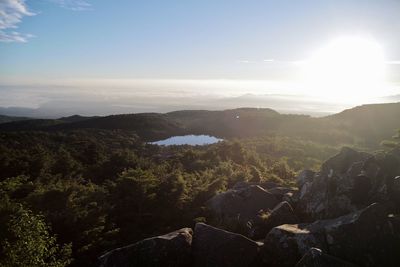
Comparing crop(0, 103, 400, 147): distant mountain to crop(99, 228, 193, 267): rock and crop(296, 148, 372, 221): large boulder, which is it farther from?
crop(99, 228, 193, 267): rock

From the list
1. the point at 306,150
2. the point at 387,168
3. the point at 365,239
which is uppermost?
the point at 387,168

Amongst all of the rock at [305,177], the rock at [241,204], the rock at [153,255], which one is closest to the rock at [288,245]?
A: the rock at [153,255]

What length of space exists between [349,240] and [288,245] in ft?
7.55

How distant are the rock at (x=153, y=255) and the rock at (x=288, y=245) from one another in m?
3.41

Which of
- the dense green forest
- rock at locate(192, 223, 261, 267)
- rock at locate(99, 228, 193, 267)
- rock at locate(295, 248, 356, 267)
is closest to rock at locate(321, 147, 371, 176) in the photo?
the dense green forest

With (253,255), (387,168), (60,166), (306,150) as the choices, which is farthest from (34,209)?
(306,150)

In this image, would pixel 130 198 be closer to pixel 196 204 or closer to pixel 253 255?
pixel 196 204

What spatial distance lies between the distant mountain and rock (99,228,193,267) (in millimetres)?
119588

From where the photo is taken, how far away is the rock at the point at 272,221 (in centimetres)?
1706

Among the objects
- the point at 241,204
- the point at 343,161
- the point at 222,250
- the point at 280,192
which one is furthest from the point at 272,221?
the point at 343,161

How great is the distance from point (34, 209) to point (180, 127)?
15947cm

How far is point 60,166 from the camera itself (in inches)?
2069

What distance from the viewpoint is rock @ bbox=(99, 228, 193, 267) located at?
13.9m

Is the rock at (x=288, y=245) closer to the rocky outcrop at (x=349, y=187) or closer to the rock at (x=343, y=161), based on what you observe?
the rocky outcrop at (x=349, y=187)
